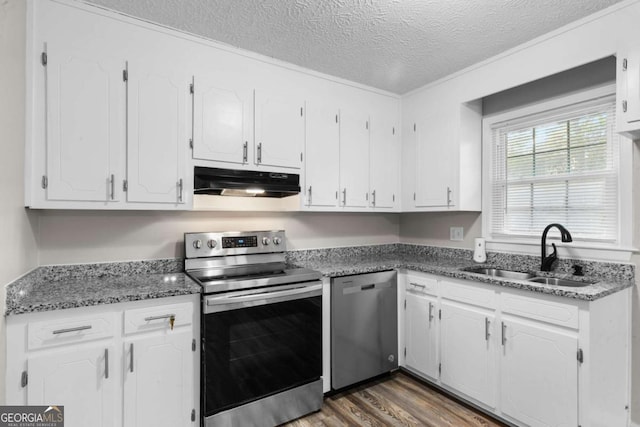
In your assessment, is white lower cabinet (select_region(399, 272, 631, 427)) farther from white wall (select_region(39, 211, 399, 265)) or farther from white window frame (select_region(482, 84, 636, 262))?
white wall (select_region(39, 211, 399, 265))

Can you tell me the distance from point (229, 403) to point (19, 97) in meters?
1.93

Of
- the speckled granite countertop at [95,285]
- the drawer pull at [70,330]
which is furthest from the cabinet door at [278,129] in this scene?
the drawer pull at [70,330]

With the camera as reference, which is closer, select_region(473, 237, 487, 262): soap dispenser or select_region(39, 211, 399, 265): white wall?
select_region(39, 211, 399, 265): white wall

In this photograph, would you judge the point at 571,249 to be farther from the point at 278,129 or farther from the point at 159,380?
the point at 159,380

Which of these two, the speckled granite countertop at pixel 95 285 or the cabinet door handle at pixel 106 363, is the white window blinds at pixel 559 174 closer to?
the speckled granite countertop at pixel 95 285

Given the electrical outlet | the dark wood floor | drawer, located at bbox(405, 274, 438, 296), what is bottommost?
the dark wood floor

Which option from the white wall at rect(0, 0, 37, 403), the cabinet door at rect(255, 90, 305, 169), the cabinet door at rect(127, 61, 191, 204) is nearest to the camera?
the white wall at rect(0, 0, 37, 403)

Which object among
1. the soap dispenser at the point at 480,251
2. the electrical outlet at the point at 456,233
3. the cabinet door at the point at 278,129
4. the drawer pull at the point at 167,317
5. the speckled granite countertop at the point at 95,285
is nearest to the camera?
the speckled granite countertop at the point at 95,285

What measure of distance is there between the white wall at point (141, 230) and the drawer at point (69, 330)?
637 mm

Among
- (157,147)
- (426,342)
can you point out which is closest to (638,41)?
(426,342)

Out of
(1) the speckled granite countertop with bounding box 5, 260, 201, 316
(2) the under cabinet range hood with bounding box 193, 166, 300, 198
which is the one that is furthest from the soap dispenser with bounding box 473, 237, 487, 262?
(1) the speckled granite countertop with bounding box 5, 260, 201, 316

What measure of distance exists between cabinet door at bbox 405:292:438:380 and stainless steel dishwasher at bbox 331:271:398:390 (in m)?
0.11

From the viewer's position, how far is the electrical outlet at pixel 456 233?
9.90 ft

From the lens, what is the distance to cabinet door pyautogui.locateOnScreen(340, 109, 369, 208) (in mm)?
2844
